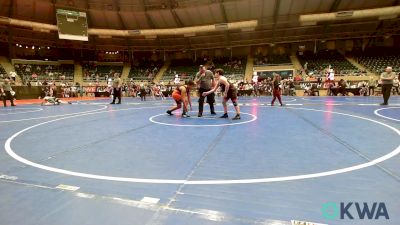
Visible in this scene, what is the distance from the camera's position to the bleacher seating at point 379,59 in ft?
96.9

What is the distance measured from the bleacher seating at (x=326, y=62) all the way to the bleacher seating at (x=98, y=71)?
26.7 metres

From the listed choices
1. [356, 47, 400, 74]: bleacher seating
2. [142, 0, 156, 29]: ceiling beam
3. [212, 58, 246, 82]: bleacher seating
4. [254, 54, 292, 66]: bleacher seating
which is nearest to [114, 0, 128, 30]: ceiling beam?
[142, 0, 156, 29]: ceiling beam

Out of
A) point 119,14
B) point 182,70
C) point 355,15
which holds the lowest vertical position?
point 182,70

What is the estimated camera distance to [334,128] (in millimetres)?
6645

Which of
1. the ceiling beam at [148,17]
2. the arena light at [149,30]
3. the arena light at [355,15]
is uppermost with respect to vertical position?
the ceiling beam at [148,17]

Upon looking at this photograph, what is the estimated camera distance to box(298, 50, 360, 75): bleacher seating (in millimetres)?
30781

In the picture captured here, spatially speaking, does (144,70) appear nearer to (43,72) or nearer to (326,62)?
(43,72)

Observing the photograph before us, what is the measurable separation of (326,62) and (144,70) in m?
25.5

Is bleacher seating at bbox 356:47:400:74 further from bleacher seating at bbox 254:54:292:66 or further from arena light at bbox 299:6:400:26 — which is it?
bleacher seating at bbox 254:54:292:66

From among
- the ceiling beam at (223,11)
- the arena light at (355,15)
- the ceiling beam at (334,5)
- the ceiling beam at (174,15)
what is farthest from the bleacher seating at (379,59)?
the ceiling beam at (174,15)

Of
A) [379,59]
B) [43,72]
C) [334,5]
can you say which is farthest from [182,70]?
[379,59]

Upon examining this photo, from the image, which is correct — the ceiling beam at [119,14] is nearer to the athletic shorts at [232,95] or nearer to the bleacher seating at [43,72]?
the bleacher seating at [43,72]

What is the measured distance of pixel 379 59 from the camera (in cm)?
3155

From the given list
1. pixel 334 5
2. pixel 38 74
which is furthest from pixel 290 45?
pixel 38 74
